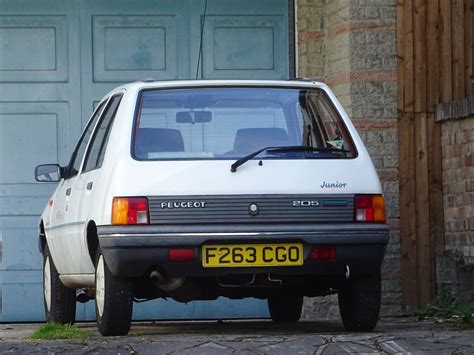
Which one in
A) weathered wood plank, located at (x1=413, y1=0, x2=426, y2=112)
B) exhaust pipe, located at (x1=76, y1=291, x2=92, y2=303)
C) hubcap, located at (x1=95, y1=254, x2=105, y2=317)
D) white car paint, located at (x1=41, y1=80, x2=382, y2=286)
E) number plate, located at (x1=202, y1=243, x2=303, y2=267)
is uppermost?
weathered wood plank, located at (x1=413, y1=0, x2=426, y2=112)

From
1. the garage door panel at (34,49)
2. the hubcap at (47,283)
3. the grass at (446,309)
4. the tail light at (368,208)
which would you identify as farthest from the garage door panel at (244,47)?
the tail light at (368,208)

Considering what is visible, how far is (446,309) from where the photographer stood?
40.9ft

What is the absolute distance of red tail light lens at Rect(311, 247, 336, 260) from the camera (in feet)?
29.3

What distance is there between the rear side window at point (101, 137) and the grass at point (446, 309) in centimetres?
309

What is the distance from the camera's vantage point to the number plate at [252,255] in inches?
348

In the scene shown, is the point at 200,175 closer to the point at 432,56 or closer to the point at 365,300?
the point at 365,300

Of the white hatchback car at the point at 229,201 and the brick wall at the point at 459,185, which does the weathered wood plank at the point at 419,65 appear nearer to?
the brick wall at the point at 459,185

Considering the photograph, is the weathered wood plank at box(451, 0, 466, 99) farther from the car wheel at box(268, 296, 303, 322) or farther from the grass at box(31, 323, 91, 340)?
→ the grass at box(31, 323, 91, 340)

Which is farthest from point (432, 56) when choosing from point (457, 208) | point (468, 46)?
point (457, 208)

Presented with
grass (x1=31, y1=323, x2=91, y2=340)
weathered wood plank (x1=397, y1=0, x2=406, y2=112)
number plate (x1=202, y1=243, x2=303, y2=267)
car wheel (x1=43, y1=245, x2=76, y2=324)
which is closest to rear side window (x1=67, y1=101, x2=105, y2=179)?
car wheel (x1=43, y1=245, x2=76, y2=324)

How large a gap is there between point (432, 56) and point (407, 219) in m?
1.46

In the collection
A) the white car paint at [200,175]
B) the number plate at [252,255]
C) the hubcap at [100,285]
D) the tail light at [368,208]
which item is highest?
the white car paint at [200,175]

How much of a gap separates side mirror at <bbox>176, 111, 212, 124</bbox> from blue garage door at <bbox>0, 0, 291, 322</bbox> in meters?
4.60

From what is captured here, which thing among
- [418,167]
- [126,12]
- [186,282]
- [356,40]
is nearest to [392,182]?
[418,167]
